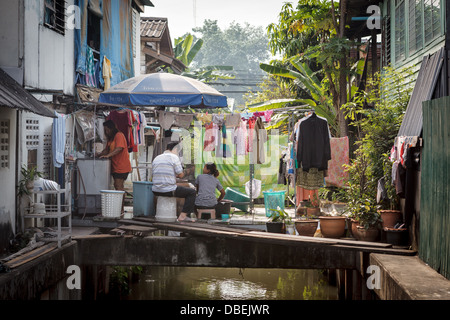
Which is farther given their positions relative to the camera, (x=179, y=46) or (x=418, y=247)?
(x=179, y=46)

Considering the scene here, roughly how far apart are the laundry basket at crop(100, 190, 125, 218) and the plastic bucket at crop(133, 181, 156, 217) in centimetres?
48

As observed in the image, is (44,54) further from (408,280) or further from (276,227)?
(408,280)

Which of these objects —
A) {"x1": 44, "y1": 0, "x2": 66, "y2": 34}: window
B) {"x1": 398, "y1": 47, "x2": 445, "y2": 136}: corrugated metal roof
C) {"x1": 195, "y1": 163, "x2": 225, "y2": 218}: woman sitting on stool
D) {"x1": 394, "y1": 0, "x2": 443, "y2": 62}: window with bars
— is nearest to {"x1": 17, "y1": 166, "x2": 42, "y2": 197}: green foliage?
{"x1": 44, "y1": 0, "x2": 66, "y2": 34}: window

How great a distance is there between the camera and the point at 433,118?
25.8 feet

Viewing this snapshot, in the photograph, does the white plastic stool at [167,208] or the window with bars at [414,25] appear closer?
the window with bars at [414,25]

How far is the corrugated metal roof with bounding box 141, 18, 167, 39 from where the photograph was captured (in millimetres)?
21181

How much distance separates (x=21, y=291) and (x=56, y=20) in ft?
20.6

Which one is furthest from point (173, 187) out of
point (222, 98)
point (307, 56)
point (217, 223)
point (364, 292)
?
point (307, 56)

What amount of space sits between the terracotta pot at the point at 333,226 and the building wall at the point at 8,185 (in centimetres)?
526

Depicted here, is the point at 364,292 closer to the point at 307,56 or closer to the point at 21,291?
the point at 21,291

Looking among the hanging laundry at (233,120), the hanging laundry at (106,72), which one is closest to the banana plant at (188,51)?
the hanging laundry at (106,72)

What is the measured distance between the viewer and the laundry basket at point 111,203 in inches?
443

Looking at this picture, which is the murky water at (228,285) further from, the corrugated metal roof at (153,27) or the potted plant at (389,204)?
the corrugated metal roof at (153,27)

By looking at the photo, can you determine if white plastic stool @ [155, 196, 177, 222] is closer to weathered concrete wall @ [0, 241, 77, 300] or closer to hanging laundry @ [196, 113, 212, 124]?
weathered concrete wall @ [0, 241, 77, 300]
